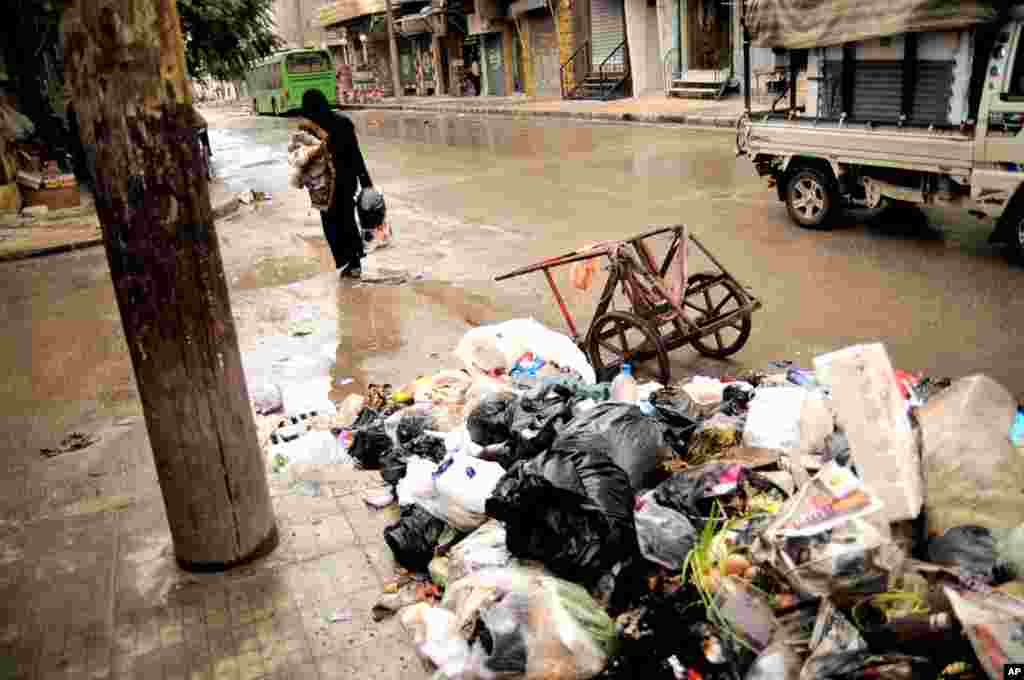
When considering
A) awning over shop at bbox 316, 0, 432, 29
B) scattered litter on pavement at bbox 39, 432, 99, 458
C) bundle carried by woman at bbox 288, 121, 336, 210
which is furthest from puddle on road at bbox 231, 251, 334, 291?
awning over shop at bbox 316, 0, 432, 29

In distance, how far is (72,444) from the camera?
5.16 meters

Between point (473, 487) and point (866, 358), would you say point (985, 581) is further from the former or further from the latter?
point (473, 487)

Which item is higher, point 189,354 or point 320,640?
point 189,354

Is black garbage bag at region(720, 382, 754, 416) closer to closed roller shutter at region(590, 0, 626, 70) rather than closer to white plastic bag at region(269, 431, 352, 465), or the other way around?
white plastic bag at region(269, 431, 352, 465)

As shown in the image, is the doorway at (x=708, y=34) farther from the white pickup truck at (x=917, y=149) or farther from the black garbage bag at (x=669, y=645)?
the black garbage bag at (x=669, y=645)

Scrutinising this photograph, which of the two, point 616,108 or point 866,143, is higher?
point 866,143

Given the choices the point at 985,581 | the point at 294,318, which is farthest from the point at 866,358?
the point at 294,318

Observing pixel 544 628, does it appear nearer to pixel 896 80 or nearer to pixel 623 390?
pixel 623 390

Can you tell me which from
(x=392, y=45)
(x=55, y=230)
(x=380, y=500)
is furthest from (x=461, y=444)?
(x=392, y=45)

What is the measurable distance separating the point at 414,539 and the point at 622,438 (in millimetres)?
948

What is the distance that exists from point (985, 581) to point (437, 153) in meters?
17.3

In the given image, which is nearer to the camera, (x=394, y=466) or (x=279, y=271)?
(x=394, y=466)

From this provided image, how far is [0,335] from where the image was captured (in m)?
7.86

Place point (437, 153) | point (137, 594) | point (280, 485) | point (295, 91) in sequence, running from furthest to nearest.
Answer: point (295, 91) → point (437, 153) → point (280, 485) → point (137, 594)
